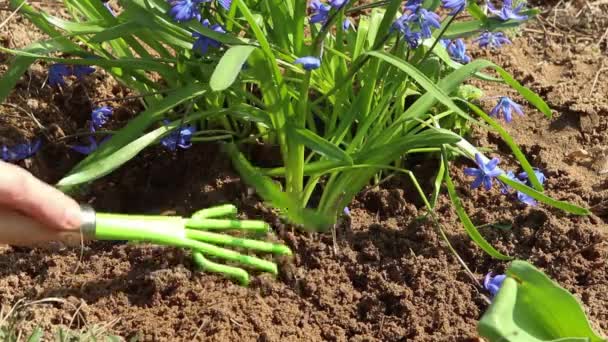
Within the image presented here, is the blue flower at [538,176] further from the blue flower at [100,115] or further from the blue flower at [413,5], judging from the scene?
the blue flower at [100,115]

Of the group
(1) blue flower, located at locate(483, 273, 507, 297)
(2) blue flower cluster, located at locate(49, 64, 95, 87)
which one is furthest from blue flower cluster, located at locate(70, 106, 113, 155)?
(1) blue flower, located at locate(483, 273, 507, 297)

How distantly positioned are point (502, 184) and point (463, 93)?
0.29 metres

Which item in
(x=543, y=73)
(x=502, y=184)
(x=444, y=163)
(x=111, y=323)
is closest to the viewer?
(x=111, y=323)

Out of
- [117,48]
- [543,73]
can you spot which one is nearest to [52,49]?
[117,48]

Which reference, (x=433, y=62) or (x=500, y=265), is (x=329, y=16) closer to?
(x=433, y=62)

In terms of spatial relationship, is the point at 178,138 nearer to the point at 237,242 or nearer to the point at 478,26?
the point at 237,242

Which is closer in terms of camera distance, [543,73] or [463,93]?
[463,93]

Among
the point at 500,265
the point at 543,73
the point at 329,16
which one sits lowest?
the point at 500,265

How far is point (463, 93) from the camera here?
2.40 m

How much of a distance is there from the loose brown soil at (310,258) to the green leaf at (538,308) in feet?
1.03

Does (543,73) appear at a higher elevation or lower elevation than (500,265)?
higher

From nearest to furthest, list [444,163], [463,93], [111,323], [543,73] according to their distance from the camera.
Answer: [111,323], [444,163], [463,93], [543,73]

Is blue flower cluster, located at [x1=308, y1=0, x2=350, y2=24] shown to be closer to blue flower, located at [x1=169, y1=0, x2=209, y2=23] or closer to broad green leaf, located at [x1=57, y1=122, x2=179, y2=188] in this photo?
blue flower, located at [x1=169, y1=0, x2=209, y2=23]

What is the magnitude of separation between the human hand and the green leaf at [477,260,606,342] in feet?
2.58
